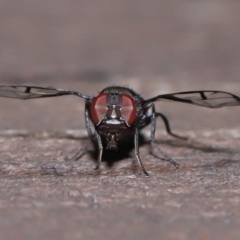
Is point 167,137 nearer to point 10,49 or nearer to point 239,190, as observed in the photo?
point 239,190

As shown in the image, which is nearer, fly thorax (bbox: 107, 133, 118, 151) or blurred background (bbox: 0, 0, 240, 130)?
fly thorax (bbox: 107, 133, 118, 151)

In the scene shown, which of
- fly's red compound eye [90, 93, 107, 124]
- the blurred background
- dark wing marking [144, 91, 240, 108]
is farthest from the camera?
the blurred background

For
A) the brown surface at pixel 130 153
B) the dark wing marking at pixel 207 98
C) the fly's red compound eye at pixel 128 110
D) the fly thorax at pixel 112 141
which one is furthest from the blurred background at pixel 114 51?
the fly's red compound eye at pixel 128 110

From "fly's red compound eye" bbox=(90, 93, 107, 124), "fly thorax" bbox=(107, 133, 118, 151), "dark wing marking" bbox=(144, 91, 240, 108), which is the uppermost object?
"dark wing marking" bbox=(144, 91, 240, 108)

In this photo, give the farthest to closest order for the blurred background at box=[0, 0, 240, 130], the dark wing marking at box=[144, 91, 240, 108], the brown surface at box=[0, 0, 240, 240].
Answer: the blurred background at box=[0, 0, 240, 130]
the dark wing marking at box=[144, 91, 240, 108]
the brown surface at box=[0, 0, 240, 240]

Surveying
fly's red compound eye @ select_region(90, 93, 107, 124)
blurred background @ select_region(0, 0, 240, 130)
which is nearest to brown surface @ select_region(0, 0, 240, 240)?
blurred background @ select_region(0, 0, 240, 130)

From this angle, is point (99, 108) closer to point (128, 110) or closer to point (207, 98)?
point (128, 110)

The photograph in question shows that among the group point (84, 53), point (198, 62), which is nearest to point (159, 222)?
point (198, 62)

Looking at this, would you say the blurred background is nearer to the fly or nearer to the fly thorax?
the fly
